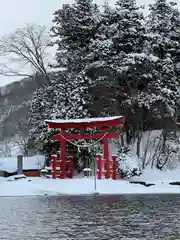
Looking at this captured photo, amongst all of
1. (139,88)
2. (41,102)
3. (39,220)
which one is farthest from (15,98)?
(39,220)

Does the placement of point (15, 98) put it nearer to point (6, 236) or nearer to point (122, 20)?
point (122, 20)

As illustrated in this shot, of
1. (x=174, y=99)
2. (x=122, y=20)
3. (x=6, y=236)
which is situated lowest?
(x=6, y=236)

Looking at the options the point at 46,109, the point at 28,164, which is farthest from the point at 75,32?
the point at 28,164

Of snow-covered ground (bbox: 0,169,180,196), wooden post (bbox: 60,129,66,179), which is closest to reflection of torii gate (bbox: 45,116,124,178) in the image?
wooden post (bbox: 60,129,66,179)

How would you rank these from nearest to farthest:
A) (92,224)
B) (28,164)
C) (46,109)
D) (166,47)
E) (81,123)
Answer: (92,224) < (81,123) < (166,47) < (46,109) < (28,164)

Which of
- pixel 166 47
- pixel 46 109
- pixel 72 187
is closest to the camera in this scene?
pixel 72 187

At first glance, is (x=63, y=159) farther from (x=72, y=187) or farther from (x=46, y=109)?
(x=46, y=109)

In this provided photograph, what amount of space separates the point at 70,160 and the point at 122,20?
36.2 ft

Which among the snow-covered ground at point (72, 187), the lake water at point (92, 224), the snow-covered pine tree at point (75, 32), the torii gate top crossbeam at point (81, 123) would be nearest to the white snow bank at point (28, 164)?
the snow-covered pine tree at point (75, 32)

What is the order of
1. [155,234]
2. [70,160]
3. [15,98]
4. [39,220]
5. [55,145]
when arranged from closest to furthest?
[155,234], [39,220], [70,160], [55,145], [15,98]

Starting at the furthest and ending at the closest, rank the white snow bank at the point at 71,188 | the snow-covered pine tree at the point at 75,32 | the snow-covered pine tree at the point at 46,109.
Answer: the snow-covered pine tree at the point at 75,32 → the snow-covered pine tree at the point at 46,109 → the white snow bank at the point at 71,188

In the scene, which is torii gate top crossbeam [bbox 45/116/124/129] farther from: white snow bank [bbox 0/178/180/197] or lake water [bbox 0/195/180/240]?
lake water [bbox 0/195/180/240]

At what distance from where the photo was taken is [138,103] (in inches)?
1142

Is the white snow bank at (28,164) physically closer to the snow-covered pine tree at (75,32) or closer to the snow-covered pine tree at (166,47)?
the snow-covered pine tree at (75,32)
